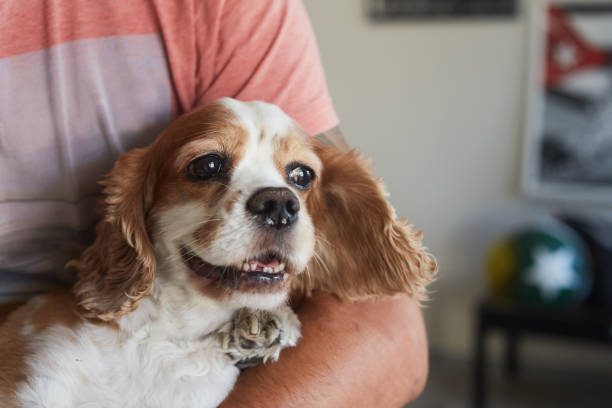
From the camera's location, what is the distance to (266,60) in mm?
944

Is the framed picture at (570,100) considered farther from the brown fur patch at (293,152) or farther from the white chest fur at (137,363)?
the white chest fur at (137,363)

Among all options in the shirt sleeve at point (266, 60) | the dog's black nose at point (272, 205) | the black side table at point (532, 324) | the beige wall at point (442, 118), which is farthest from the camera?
the beige wall at point (442, 118)

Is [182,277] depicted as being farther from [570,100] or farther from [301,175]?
[570,100]

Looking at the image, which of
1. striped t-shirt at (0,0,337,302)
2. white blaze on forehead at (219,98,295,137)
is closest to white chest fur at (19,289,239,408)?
striped t-shirt at (0,0,337,302)

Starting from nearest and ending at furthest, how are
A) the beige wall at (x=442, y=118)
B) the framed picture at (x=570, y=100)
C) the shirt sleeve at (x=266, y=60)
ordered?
the shirt sleeve at (x=266, y=60), the framed picture at (x=570, y=100), the beige wall at (x=442, y=118)

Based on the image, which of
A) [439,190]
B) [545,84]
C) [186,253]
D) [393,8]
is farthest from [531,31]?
[186,253]

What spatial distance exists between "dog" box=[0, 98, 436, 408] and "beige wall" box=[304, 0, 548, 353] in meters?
2.43

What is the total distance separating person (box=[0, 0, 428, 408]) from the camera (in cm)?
90

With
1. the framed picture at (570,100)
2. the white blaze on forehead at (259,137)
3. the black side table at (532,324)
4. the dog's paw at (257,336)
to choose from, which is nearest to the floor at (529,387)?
the black side table at (532,324)

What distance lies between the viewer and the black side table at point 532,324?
2578 millimetres

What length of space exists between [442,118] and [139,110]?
2541 mm

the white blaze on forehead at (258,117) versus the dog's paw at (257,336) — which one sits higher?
the white blaze on forehead at (258,117)

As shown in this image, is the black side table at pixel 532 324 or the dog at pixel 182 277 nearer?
the dog at pixel 182 277

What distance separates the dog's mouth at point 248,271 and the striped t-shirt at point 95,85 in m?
0.21
